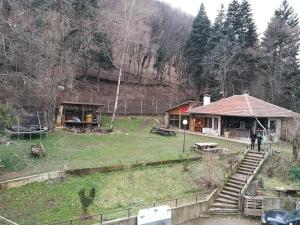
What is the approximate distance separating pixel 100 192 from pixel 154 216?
183 inches

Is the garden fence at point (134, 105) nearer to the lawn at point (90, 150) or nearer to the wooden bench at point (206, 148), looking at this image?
the lawn at point (90, 150)

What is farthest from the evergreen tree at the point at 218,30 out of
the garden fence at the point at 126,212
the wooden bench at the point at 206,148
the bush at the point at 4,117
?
the bush at the point at 4,117

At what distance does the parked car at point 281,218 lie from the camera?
55.6ft

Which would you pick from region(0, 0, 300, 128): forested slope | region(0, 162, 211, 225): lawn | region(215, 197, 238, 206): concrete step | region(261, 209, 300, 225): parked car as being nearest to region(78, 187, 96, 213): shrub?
region(0, 162, 211, 225): lawn

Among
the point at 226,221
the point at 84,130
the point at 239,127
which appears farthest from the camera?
the point at 239,127

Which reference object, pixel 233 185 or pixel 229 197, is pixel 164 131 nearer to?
pixel 233 185

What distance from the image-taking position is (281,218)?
1767 centimetres

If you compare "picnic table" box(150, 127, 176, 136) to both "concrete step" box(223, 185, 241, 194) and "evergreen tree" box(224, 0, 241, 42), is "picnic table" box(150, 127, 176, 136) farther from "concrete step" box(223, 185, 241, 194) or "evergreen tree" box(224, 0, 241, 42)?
"evergreen tree" box(224, 0, 241, 42)

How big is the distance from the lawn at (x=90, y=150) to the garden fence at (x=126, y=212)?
4.04 metres

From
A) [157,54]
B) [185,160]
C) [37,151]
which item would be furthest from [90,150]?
[157,54]

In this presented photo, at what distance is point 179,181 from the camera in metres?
21.9

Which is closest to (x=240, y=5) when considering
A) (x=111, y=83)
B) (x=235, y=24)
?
(x=235, y=24)

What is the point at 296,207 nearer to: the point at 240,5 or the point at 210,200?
the point at 210,200

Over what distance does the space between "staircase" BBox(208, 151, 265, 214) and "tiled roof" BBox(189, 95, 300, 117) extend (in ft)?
26.6
